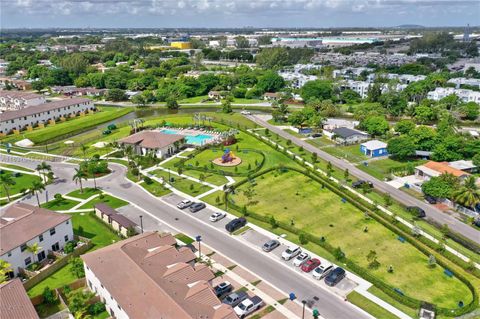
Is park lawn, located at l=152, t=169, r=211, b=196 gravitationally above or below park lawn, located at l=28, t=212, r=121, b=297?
above

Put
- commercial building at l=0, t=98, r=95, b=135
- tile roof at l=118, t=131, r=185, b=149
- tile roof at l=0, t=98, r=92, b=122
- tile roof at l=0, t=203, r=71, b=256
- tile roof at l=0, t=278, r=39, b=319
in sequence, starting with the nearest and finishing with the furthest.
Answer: tile roof at l=0, t=278, r=39, b=319, tile roof at l=0, t=203, r=71, b=256, tile roof at l=118, t=131, r=185, b=149, commercial building at l=0, t=98, r=95, b=135, tile roof at l=0, t=98, r=92, b=122

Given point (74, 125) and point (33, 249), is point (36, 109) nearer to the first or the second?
point (74, 125)

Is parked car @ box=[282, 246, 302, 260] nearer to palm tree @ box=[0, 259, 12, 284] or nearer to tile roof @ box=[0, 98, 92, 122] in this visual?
palm tree @ box=[0, 259, 12, 284]

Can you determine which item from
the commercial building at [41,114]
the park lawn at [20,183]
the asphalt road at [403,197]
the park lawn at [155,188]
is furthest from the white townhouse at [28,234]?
the commercial building at [41,114]

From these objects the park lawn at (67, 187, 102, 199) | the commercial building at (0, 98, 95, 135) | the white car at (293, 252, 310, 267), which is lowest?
the white car at (293, 252, 310, 267)

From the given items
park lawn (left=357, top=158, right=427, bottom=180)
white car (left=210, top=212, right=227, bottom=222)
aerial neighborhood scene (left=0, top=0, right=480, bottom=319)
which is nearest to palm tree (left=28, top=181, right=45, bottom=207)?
aerial neighborhood scene (left=0, top=0, right=480, bottom=319)

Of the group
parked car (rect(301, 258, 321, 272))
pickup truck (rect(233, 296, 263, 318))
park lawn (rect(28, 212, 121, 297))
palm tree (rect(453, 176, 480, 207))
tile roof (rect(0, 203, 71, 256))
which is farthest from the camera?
palm tree (rect(453, 176, 480, 207))

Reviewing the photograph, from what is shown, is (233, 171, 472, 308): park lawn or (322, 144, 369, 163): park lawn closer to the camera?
(233, 171, 472, 308): park lawn

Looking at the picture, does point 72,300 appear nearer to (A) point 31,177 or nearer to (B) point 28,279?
(B) point 28,279
